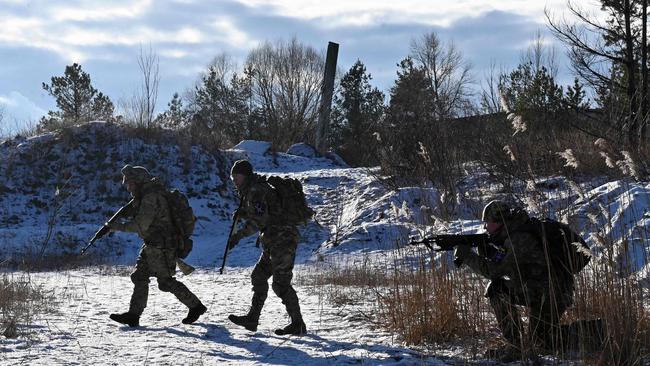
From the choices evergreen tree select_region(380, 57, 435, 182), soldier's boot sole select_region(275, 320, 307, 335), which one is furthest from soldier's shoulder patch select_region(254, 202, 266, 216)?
evergreen tree select_region(380, 57, 435, 182)

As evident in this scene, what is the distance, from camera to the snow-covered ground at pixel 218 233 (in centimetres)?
512

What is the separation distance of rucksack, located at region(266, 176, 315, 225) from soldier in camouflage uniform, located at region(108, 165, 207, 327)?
4.13ft

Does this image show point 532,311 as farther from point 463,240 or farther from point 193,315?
point 193,315

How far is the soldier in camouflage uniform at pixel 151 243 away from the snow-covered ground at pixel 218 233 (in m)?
0.22

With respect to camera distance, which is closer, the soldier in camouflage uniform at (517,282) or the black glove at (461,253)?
the soldier in camouflage uniform at (517,282)

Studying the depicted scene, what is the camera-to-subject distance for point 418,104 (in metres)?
18.4

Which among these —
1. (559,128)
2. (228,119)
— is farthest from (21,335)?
(228,119)

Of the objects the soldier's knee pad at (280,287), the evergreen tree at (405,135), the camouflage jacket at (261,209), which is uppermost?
the evergreen tree at (405,135)

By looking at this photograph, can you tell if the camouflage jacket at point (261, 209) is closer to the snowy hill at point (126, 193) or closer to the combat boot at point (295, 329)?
the combat boot at point (295, 329)

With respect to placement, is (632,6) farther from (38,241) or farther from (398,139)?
(38,241)

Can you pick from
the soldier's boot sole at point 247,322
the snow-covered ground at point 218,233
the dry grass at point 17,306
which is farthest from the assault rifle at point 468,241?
the dry grass at point 17,306

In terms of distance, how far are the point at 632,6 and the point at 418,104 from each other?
6.91m

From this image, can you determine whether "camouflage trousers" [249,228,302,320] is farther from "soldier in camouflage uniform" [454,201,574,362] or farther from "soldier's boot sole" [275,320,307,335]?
"soldier in camouflage uniform" [454,201,574,362]

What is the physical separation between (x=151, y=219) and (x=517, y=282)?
3.74m
